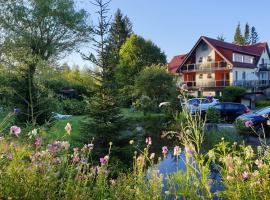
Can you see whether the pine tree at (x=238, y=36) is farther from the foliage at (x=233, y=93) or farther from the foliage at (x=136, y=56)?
the foliage at (x=233, y=93)

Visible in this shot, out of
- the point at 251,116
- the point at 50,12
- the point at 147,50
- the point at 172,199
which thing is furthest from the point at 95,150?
the point at 147,50

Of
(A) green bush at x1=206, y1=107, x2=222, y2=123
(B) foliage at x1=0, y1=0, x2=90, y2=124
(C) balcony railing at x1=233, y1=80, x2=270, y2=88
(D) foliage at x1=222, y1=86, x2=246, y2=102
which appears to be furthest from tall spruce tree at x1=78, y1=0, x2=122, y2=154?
(C) balcony railing at x1=233, y1=80, x2=270, y2=88

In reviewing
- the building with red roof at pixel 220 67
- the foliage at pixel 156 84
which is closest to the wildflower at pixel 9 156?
the foliage at pixel 156 84

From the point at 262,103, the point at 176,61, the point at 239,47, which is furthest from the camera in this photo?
the point at 176,61

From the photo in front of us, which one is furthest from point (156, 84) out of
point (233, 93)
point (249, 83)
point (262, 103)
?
point (249, 83)

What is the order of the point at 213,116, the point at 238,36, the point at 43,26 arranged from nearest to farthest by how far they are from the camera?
the point at 213,116, the point at 43,26, the point at 238,36

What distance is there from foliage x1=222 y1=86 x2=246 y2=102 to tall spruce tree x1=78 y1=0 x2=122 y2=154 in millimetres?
31359

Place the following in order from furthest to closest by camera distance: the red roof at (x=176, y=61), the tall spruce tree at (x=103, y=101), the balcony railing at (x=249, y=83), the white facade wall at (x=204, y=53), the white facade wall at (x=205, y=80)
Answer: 1. the red roof at (x=176, y=61)
2. the white facade wall at (x=204, y=53)
3. the white facade wall at (x=205, y=80)
4. the balcony railing at (x=249, y=83)
5. the tall spruce tree at (x=103, y=101)

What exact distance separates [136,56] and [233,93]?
47.1 ft

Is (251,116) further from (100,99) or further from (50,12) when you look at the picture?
(50,12)

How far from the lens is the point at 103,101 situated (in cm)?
905

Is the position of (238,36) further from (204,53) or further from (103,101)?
(103,101)

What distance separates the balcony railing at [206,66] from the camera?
44375 millimetres

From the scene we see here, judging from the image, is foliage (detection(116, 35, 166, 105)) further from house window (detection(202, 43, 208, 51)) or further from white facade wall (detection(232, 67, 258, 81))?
white facade wall (detection(232, 67, 258, 81))
